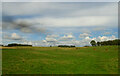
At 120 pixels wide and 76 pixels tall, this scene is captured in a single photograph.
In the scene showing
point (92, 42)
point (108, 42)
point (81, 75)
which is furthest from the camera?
point (92, 42)

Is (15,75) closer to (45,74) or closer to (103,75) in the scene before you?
(45,74)

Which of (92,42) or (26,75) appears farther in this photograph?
(92,42)

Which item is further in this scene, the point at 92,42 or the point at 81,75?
the point at 92,42

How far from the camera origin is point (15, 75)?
60.2 ft

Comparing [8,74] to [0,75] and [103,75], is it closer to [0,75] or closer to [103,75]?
[0,75]

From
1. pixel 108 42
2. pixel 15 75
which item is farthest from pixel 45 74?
pixel 108 42

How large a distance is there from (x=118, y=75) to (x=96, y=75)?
10.1 ft

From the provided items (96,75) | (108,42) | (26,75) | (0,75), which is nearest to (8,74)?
(0,75)

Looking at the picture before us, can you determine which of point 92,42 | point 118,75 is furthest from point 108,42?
point 118,75

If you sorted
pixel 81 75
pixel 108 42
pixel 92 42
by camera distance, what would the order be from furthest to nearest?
1. pixel 92 42
2. pixel 108 42
3. pixel 81 75

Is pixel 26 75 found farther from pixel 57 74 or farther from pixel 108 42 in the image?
pixel 108 42

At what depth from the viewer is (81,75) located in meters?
18.0

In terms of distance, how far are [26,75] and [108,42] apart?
119452 mm

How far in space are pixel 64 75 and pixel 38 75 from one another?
3579 mm
